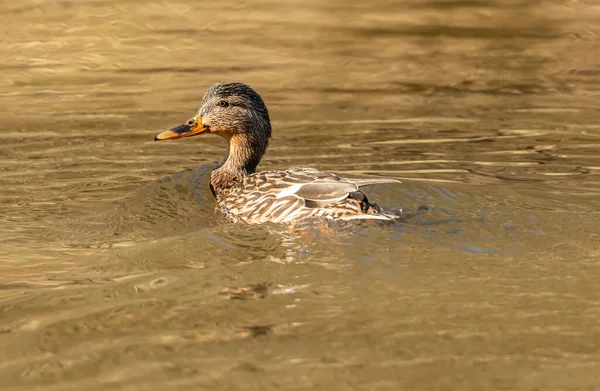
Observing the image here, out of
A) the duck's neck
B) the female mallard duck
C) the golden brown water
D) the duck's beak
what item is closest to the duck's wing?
the female mallard duck

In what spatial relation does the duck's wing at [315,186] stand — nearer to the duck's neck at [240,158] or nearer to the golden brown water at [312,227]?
the golden brown water at [312,227]

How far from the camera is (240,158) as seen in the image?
9328 mm

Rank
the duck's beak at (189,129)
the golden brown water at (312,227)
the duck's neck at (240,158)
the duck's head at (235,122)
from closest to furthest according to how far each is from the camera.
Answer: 1. the golden brown water at (312,227)
2. the duck's beak at (189,129)
3. the duck's head at (235,122)
4. the duck's neck at (240,158)

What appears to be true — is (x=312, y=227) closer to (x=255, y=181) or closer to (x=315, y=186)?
(x=315, y=186)

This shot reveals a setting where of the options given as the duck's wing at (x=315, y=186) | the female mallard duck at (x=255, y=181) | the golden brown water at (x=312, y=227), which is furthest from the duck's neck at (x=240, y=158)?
the duck's wing at (x=315, y=186)

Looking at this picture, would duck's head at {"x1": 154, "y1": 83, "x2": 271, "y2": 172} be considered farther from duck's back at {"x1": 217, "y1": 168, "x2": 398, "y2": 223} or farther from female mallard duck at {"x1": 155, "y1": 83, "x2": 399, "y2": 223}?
duck's back at {"x1": 217, "y1": 168, "x2": 398, "y2": 223}

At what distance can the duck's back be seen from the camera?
7.68 meters

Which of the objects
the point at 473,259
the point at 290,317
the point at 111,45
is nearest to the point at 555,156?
the point at 473,259

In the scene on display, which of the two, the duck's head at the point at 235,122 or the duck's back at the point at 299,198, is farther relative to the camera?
the duck's head at the point at 235,122

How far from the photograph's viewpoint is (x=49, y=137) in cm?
1080

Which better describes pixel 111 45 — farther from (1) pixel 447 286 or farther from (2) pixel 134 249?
(1) pixel 447 286

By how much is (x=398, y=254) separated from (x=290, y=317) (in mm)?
1239

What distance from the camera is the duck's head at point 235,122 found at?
29.8ft

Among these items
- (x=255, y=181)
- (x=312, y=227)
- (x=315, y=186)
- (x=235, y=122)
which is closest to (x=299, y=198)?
(x=315, y=186)
